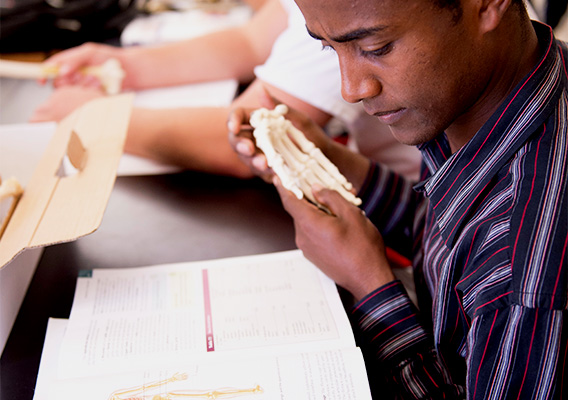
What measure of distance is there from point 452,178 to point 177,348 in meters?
0.48

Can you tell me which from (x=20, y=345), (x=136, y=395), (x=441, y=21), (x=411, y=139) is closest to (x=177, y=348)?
(x=136, y=395)

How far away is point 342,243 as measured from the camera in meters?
0.95

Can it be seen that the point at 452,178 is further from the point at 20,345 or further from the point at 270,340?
the point at 20,345

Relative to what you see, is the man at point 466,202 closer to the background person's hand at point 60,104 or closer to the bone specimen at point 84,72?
the background person's hand at point 60,104

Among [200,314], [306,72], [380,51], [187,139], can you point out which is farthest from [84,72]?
[380,51]

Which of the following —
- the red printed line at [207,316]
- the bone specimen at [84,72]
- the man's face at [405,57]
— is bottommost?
the red printed line at [207,316]

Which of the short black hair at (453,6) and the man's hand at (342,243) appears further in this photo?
the man's hand at (342,243)

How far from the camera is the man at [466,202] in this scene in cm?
67

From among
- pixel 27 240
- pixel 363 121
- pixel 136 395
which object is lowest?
pixel 136 395

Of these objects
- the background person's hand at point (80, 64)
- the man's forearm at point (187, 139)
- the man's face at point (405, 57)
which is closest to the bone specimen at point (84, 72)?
the background person's hand at point (80, 64)

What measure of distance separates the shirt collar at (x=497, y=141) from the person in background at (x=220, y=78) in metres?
0.51

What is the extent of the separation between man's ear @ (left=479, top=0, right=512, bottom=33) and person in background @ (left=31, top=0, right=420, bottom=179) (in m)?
0.55

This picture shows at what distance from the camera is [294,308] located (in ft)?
2.91

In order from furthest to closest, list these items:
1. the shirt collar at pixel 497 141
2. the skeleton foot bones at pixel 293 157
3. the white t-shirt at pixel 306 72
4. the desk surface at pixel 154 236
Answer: the white t-shirt at pixel 306 72, the skeleton foot bones at pixel 293 157, the desk surface at pixel 154 236, the shirt collar at pixel 497 141
